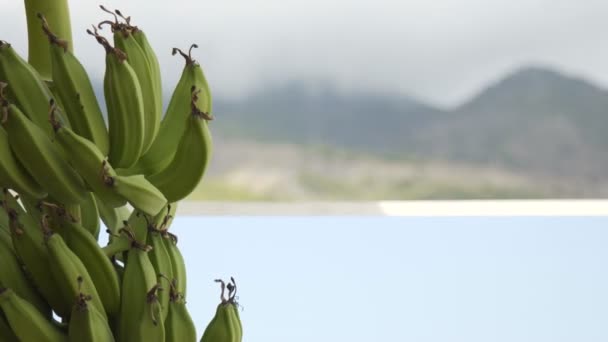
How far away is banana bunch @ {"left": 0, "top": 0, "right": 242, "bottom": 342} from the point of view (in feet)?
3.79

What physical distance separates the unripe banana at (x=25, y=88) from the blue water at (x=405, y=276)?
144 inches

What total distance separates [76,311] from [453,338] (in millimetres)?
4000

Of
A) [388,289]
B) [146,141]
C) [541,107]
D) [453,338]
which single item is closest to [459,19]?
[541,107]

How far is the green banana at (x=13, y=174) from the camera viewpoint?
1.16m

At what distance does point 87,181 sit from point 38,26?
202 millimetres

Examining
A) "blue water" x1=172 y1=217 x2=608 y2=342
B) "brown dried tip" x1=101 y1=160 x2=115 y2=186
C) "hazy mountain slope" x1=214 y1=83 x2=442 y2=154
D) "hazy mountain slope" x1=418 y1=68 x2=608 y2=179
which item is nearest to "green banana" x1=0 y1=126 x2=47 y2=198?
"brown dried tip" x1=101 y1=160 x2=115 y2=186

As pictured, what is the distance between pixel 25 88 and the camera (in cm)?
118

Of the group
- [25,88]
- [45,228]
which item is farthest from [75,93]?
[45,228]

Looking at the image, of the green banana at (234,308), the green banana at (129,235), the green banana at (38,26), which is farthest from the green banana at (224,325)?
the green banana at (38,26)

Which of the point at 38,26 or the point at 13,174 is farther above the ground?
the point at 38,26

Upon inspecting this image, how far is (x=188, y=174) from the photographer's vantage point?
1.22m

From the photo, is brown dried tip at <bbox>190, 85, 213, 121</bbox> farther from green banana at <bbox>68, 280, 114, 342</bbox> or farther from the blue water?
the blue water

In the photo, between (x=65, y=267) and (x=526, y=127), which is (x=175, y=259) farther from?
(x=526, y=127)

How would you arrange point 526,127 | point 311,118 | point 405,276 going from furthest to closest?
1. point 526,127
2. point 311,118
3. point 405,276
